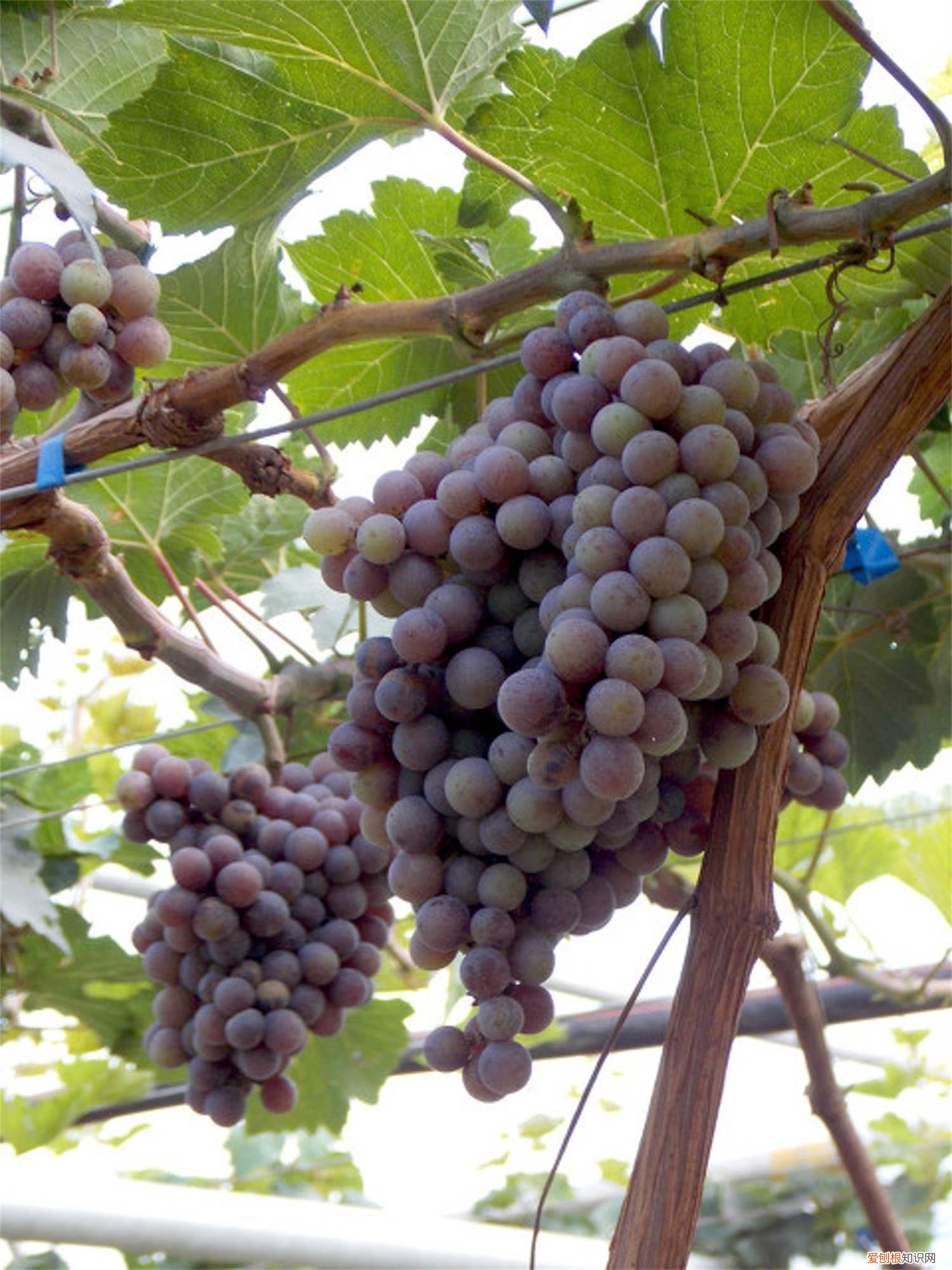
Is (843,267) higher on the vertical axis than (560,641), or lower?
higher

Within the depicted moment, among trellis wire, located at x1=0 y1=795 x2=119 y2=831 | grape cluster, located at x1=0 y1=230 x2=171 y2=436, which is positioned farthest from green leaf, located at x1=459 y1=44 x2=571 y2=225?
trellis wire, located at x1=0 y1=795 x2=119 y2=831

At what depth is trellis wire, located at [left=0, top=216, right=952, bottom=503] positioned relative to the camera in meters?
0.70

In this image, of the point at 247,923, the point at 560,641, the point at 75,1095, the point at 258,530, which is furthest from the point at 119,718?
the point at 560,641

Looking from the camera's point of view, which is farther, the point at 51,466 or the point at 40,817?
the point at 40,817

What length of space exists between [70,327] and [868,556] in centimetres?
49

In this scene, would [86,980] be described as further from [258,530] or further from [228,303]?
[228,303]

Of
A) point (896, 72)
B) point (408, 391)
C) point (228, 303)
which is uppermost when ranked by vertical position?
point (228, 303)

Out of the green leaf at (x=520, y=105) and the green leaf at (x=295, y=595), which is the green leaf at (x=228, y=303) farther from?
the green leaf at (x=295, y=595)

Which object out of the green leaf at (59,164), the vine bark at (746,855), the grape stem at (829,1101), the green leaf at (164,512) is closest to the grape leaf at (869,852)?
the grape stem at (829,1101)

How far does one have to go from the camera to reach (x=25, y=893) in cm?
133

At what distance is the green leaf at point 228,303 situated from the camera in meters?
0.99

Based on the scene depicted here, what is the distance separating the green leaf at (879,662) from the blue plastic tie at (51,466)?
2.06 ft

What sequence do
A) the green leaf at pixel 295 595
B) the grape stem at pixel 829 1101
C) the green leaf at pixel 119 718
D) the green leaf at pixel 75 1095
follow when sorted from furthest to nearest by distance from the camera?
the green leaf at pixel 119 718
the green leaf at pixel 75 1095
the green leaf at pixel 295 595
the grape stem at pixel 829 1101

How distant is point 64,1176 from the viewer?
1541 millimetres
